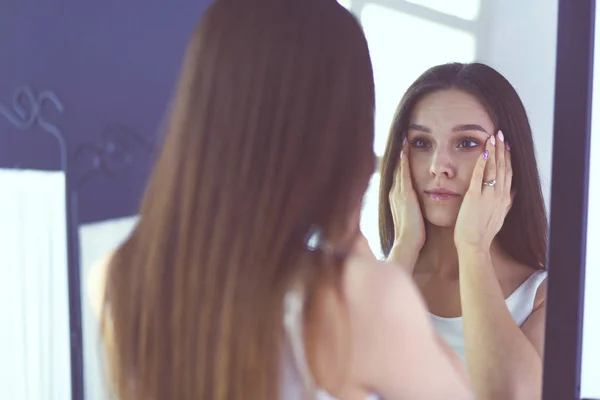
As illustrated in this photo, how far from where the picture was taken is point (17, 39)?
647 mm

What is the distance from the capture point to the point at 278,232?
55 cm

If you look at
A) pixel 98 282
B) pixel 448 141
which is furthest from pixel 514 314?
pixel 98 282

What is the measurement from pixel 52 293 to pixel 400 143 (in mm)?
410

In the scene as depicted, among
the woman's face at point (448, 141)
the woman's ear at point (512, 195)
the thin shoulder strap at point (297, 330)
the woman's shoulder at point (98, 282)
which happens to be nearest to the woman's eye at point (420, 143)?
the woman's face at point (448, 141)

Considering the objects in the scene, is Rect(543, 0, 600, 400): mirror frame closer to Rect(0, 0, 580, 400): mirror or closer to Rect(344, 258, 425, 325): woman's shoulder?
Rect(0, 0, 580, 400): mirror

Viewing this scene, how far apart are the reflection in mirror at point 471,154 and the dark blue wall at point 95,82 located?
22 centimetres

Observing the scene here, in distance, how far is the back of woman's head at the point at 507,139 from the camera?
0.65 meters

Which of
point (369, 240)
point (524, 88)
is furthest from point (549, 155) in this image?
point (369, 240)

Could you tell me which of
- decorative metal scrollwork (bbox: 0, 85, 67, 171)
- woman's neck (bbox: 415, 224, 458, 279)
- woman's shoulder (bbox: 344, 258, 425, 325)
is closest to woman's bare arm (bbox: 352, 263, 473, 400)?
woman's shoulder (bbox: 344, 258, 425, 325)

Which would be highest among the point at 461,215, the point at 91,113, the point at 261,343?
the point at 91,113

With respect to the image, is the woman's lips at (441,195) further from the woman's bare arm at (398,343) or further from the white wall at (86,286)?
the white wall at (86,286)

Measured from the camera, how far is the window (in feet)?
2.15

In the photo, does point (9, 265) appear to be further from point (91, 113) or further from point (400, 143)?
point (400, 143)

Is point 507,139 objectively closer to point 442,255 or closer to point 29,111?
point 442,255
